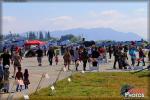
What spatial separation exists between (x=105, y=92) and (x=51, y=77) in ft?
25.5

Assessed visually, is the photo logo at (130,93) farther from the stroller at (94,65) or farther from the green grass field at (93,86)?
the stroller at (94,65)

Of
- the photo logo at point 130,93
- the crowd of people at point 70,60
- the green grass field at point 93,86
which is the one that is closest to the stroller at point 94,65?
the crowd of people at point 70,60

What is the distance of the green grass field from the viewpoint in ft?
60.0

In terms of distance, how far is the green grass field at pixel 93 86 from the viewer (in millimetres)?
18297

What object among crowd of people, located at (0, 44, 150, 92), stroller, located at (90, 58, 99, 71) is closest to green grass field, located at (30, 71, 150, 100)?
crowd of people, located at (0, 44, 150, 92)

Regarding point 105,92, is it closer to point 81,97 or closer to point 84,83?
point 81,97

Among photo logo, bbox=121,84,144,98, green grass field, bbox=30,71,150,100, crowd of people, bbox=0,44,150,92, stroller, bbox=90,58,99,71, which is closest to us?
photo logo, bbox=121,84,144,98

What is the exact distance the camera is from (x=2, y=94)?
19.5 m

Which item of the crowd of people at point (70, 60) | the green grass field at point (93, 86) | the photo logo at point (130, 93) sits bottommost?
the green grass field at point (93, 86)

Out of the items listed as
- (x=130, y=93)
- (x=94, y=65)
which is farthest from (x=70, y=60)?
(x=130, y=93)

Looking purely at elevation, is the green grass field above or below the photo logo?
below

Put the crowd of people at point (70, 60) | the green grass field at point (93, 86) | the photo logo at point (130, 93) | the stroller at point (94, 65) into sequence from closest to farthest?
the photo logo at point (130, 93)
the green grass field at point (93, 86)
the crowd of people at point (70, 60)
the stroller at point (94, 65)

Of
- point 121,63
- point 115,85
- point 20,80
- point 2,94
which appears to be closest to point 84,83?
point 115,85

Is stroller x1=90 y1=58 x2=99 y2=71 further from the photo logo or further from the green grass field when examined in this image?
the photo logo
